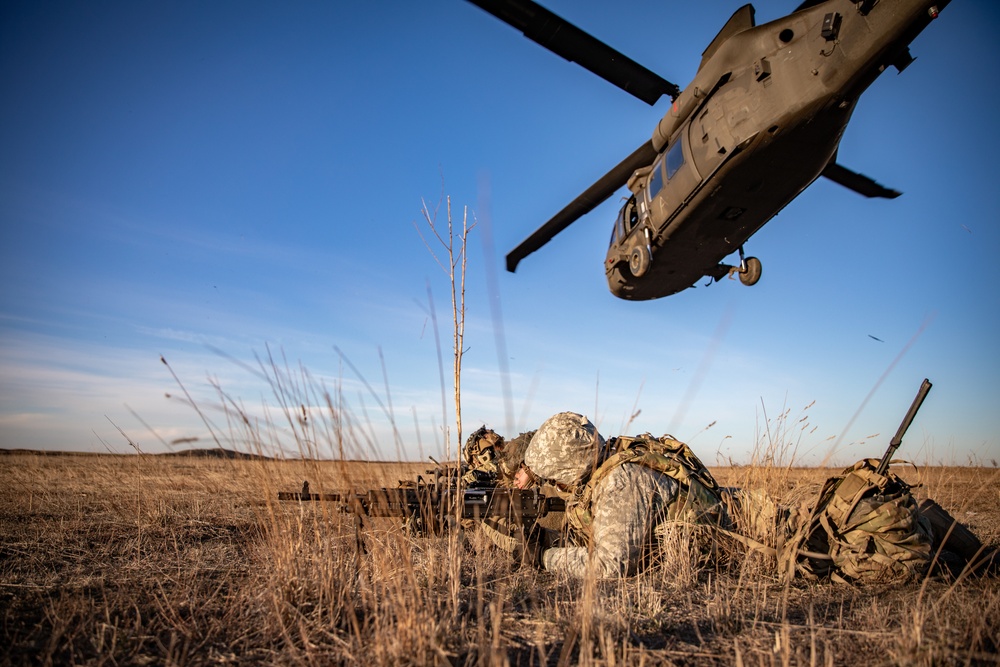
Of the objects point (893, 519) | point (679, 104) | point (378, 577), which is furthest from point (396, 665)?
point (679, 104)

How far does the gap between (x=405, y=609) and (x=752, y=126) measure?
20.5 feet

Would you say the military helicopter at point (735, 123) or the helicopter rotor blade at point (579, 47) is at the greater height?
the helicopter rotor blade at point (579, 47)

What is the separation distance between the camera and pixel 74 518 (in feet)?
16.2

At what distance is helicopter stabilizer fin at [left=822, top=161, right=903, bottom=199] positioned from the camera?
829 cm

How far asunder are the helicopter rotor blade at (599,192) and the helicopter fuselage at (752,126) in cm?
38

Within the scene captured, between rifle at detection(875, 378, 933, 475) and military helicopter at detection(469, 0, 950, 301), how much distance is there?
3.62 m

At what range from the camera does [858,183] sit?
845 centimetres

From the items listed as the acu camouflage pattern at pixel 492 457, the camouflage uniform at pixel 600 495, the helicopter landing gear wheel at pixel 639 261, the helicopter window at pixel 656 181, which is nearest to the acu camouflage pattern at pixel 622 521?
the camouflage uniform at pixel 600 495

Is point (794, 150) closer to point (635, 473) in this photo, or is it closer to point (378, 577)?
point (635, 473)

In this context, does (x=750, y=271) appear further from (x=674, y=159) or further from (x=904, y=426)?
(x=904, y=426)

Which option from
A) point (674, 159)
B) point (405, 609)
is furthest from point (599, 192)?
point (405, 609)

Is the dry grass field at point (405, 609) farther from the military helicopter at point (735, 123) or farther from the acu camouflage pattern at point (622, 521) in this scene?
the military helicopter at point (735, 123)

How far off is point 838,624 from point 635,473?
52.1 inches

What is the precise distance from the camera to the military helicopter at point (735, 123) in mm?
5402
